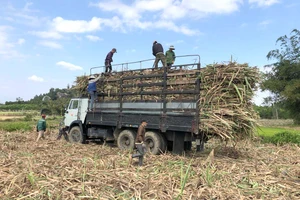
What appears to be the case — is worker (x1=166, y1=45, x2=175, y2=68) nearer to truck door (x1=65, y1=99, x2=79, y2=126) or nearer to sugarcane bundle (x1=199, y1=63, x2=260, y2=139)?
sugarcane bundle (x1=199, y1=63, x2=260, y2=139)

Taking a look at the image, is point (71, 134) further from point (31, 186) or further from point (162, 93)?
point (31, 186)

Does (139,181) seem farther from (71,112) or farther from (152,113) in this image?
(71,112)

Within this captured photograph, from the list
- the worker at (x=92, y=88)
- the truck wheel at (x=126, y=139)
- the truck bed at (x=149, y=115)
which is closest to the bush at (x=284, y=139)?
the truck bed at (x=149, y=115)

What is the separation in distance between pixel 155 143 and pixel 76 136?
482cm

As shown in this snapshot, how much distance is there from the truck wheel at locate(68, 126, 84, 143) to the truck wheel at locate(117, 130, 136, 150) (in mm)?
2476

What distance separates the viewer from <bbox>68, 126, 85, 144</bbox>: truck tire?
519 inches

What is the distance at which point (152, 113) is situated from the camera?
1033 cm

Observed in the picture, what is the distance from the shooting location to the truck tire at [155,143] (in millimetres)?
10180

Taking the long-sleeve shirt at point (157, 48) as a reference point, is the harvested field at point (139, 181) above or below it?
below

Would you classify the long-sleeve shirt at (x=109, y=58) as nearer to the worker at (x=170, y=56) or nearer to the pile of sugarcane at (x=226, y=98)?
the worker at (x=170, y=56)

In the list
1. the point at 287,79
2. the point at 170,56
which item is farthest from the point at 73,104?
the point at 287,79

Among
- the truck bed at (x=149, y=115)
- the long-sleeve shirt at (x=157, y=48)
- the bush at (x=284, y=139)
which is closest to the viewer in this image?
the truck bed at (x=149, y=115)

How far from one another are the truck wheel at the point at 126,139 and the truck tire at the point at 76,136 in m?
2.46

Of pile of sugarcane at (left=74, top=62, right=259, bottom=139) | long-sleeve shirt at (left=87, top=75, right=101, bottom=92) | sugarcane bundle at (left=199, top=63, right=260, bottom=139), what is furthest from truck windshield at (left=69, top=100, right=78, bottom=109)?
sugarcane bundle at (left=199, top=63, right=260, bottom=139)
